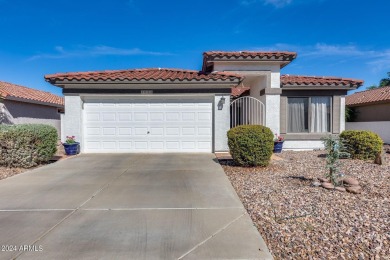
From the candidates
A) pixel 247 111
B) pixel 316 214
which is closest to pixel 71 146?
pixel 247 111

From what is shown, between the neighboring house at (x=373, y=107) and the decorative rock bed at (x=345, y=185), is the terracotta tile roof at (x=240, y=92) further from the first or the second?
the decorative rock bed at (x=345, y=185)

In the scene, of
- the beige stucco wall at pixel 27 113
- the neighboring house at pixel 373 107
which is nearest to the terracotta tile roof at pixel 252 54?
the neighboring house at pixel 373 107

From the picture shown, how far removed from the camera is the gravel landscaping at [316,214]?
3.11 meters

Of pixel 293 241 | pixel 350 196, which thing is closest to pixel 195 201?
pixel 293 241

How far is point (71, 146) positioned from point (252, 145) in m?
7.70

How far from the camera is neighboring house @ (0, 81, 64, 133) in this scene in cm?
1380

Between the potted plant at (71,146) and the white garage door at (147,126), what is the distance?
1.89 ft

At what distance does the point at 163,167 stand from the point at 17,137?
16.2ft

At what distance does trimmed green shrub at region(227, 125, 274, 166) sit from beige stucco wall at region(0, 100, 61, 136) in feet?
44.7

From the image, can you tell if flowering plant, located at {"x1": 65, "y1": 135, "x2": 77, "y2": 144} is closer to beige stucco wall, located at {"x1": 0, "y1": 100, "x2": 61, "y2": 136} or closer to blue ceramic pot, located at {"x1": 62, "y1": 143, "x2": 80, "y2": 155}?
blue ceramic pot, located at {"x1": 62, "y1": 143, "x2": 80, "y2": 155}

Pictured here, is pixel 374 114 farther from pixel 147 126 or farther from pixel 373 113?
pixel 147 126

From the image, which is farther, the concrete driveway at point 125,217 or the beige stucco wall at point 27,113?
the beige stucco wall at point 27,113

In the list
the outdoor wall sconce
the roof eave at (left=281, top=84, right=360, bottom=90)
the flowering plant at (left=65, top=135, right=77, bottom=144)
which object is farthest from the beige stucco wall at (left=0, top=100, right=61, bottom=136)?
the roof eave at (left=281, top=84, right=360, bottom=90)

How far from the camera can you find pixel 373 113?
1800 centimetres
